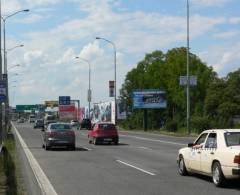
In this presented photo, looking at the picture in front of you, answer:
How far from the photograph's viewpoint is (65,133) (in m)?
34.5

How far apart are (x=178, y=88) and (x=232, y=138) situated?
79.1 meters

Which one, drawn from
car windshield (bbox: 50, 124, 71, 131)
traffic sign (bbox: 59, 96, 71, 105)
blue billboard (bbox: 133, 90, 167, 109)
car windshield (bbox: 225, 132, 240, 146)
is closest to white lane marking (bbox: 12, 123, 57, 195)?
car windshield (bbox: 225, 132, 240, 146)

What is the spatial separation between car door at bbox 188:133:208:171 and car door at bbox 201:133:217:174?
0.29 m

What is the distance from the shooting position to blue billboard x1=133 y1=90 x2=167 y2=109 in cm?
8919

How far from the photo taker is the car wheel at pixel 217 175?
583 inches

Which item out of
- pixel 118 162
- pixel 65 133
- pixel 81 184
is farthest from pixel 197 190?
pixel 65 133

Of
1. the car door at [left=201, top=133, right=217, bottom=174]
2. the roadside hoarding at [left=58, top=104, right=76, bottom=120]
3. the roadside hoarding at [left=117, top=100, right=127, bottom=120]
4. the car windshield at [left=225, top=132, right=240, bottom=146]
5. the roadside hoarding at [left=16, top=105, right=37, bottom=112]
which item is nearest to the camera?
the car windshield at [left=225, top=132, right=240, bottom=146]

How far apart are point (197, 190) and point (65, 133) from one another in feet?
68.0

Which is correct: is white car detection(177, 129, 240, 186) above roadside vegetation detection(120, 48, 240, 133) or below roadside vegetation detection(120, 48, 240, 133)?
below

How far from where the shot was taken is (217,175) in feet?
49.4

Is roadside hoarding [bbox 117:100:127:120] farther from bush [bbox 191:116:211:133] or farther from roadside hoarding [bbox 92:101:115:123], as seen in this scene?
bush [bbox 191:116:211:133]

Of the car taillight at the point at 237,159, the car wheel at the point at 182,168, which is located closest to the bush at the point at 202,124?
the car wheel at the point at 182,168

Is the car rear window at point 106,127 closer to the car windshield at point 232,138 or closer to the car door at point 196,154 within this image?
the car door at point 196,154

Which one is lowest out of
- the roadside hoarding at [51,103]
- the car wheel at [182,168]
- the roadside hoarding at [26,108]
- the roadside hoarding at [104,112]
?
the car wheel at [182,168]
